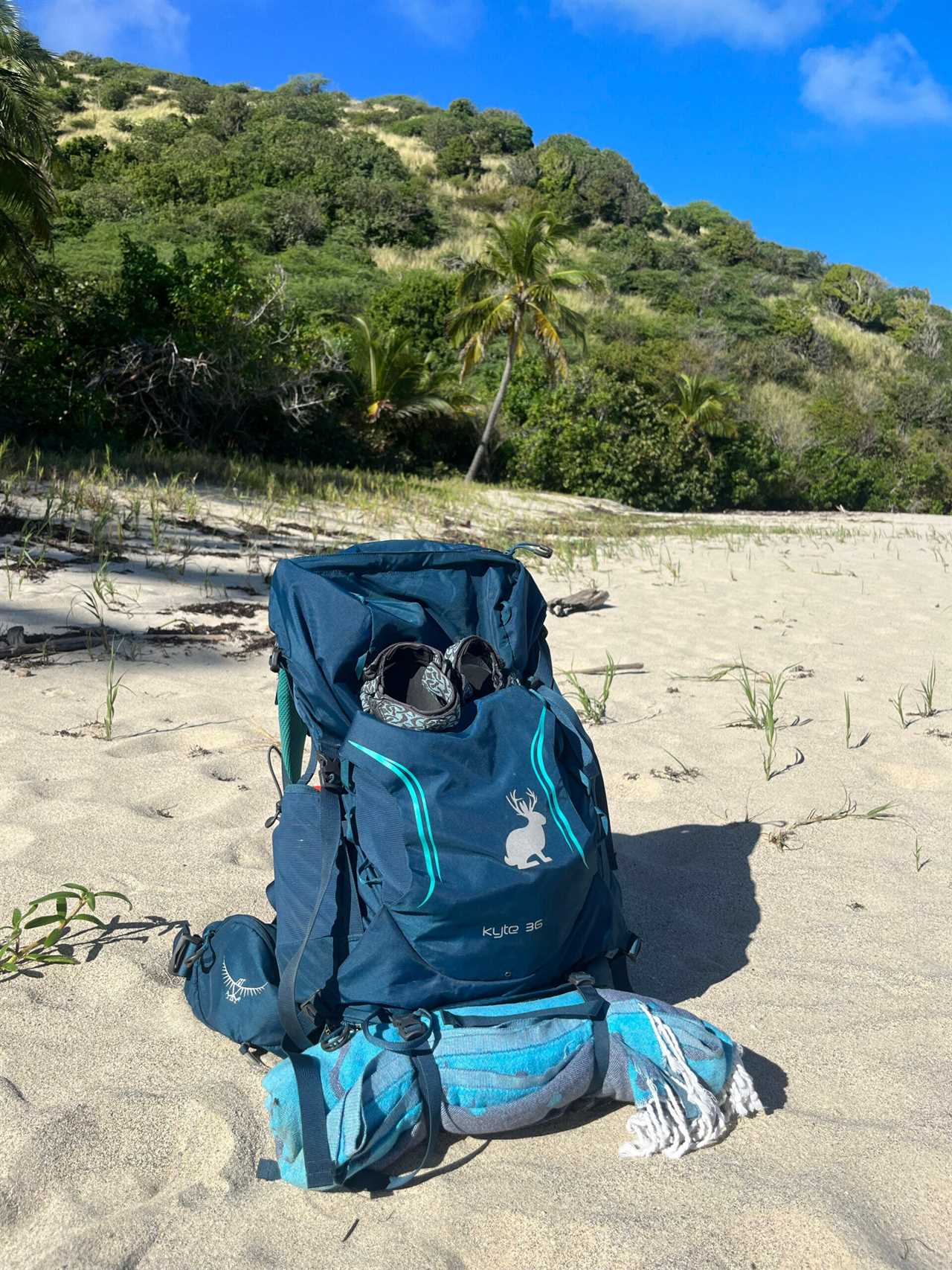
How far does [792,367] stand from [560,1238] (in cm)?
3495

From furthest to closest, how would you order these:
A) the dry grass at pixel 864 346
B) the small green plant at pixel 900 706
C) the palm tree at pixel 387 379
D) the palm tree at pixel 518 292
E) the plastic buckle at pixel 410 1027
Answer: the dry grass at pixel 864 346, the palm tree at pixel 518 292, the palm tree at pixel 387 379, the small green plant at pixel 900 706, the plastic buckle at pixel 410 1027

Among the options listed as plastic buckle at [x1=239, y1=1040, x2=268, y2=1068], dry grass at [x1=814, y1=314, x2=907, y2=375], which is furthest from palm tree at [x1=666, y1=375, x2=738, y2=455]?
plastic buckle at [x1=239, y1=1040, x2=268, y2=1068]

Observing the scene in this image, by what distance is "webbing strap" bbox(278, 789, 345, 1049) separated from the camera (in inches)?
72.2

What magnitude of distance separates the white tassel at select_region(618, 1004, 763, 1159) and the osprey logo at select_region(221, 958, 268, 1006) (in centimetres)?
77

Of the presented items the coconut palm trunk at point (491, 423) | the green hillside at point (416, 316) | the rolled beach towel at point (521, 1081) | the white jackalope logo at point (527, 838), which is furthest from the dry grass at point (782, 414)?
the rolled beach towel at point (521, 1081)

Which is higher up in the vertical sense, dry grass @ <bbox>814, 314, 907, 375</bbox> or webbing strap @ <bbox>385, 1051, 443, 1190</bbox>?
dry grass @ <bbox>814, 314, 907, 375</bbox>

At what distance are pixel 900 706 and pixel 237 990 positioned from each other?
10.7 feet

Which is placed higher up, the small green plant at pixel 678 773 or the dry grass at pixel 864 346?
the dry grass at pixel 864 346

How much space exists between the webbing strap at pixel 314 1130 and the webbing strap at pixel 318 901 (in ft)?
0.38

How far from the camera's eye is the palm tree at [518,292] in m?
17.7

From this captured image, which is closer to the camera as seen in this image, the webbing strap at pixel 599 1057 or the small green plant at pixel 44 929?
the webbing strap at pixel 599 1057

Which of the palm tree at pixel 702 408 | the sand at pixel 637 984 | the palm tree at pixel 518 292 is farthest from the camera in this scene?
the palm tree at pixel 702 408

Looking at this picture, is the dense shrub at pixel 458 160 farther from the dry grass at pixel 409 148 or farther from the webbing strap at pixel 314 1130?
the webbing strap at pixel 314 1130

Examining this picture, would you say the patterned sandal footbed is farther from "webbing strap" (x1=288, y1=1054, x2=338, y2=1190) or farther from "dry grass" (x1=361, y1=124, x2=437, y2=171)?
"dry grass" (x1=361, y1=124, x2=437, y2=171)
